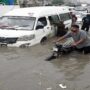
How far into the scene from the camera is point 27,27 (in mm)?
14297

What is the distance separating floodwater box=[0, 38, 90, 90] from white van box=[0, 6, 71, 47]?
39 centimetres

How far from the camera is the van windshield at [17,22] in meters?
14.3

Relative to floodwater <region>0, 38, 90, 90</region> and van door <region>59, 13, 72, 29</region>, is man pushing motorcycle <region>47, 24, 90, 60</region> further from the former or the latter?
van door <region>59, 13, 72, 29</region>

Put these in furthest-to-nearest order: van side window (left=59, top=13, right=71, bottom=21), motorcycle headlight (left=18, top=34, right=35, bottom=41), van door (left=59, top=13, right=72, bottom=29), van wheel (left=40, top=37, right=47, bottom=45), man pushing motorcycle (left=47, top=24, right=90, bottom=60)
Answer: van door (left=59, top=13, right=72, bottom=29) < van side window (left=59, top=13, right=71, bottom=21) < van wheel (left=40, top=37, right=47, bottom=45) < motorcycle headlight (left=18, top=34, right=35, bottom=41) < man pushing motorcycle (left=47, top=24, right=90, bottom=60)

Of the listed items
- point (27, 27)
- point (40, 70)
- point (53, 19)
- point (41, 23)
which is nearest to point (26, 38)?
point (27, 27)

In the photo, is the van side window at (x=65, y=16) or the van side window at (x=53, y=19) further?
the van side window at (x=65, y=16)

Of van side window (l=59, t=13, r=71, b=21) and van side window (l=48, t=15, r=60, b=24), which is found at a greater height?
van side window (l=48, t=15, r=60, b=24)

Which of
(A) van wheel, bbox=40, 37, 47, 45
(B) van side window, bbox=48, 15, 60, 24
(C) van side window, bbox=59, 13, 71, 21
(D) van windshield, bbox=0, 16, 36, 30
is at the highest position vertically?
(D) van windshield, bbox=0, 16, 36, 30

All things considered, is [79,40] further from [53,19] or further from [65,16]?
[65,16]

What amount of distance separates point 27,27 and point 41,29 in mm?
736

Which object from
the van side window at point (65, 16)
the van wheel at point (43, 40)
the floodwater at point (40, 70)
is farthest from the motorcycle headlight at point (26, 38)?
the van side window at point (65, 16)

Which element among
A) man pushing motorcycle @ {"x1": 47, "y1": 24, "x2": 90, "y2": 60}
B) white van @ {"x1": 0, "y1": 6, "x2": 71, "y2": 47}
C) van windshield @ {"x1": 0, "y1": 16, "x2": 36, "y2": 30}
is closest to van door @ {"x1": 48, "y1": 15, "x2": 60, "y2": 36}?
white van @ {"x1": 0, "y1": 6, "x2": 71, "y2": 47}

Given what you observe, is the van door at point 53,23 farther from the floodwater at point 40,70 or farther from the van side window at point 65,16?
the floodwater at point 40,70

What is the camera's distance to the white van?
13492mm
